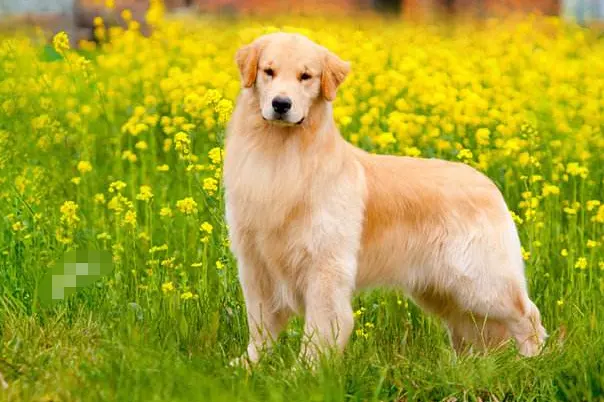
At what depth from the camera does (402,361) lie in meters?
4.55

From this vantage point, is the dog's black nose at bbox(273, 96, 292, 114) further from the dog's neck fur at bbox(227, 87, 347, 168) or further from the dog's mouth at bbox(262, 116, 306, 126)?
the dog's neck fur at bbox(227, 87, 347, 168)

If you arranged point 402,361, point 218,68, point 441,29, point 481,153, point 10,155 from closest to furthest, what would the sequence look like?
point 402,361, point 10,155, point 481,153, point 218,68, point 441,29

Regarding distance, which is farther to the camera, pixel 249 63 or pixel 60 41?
pixel 60 41

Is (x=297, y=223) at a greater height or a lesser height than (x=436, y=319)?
greater

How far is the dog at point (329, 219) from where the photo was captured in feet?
15.3

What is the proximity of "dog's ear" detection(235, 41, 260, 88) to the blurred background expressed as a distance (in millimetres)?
7477

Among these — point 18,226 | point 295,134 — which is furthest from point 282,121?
point 18,226

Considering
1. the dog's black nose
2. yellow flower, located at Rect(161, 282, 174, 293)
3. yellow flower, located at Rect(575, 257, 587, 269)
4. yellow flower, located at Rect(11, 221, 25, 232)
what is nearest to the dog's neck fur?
the dog's black nose

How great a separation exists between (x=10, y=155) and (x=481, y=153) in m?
2.54

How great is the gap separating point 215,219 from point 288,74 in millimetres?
1198

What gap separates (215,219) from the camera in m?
5.56

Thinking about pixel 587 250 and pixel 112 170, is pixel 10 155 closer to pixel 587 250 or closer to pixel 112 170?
pixel 112 170

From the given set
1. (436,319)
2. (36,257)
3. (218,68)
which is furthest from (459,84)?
(36,257)

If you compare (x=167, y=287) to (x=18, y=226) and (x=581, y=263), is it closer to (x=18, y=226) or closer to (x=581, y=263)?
(x=18, y=226)
